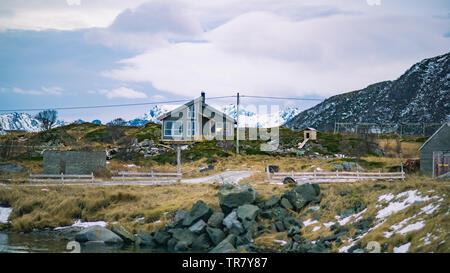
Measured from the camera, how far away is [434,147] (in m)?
35.2

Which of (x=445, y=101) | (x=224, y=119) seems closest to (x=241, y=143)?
(x=224, y=119)

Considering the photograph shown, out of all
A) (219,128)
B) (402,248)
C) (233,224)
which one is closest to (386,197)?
(402,248)

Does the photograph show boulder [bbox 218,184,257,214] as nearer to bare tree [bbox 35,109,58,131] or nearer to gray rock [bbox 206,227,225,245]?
gray rock [bbox 206,227,225,245]

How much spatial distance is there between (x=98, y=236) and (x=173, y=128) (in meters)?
20.3

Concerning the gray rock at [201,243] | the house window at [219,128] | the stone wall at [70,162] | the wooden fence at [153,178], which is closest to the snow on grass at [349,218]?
the gray rock at [201,243]

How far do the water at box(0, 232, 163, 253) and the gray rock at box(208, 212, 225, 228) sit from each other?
3.59 metres

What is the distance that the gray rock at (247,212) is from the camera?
2433 cm

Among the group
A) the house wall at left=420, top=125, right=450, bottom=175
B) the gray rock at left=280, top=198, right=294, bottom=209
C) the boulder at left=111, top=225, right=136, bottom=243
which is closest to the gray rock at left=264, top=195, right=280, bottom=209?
the gray rock at left=280, top=198, right=294, bottom=209

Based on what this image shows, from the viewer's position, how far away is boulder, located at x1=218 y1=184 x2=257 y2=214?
85.2 feet

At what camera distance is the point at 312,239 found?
69.6 feet

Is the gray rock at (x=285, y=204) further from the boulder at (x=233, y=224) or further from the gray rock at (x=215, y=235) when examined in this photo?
the gray rock at (x=215, y=235)

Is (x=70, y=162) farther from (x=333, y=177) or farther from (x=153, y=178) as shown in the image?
(x=333, y=177)

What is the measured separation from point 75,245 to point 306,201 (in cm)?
1402
